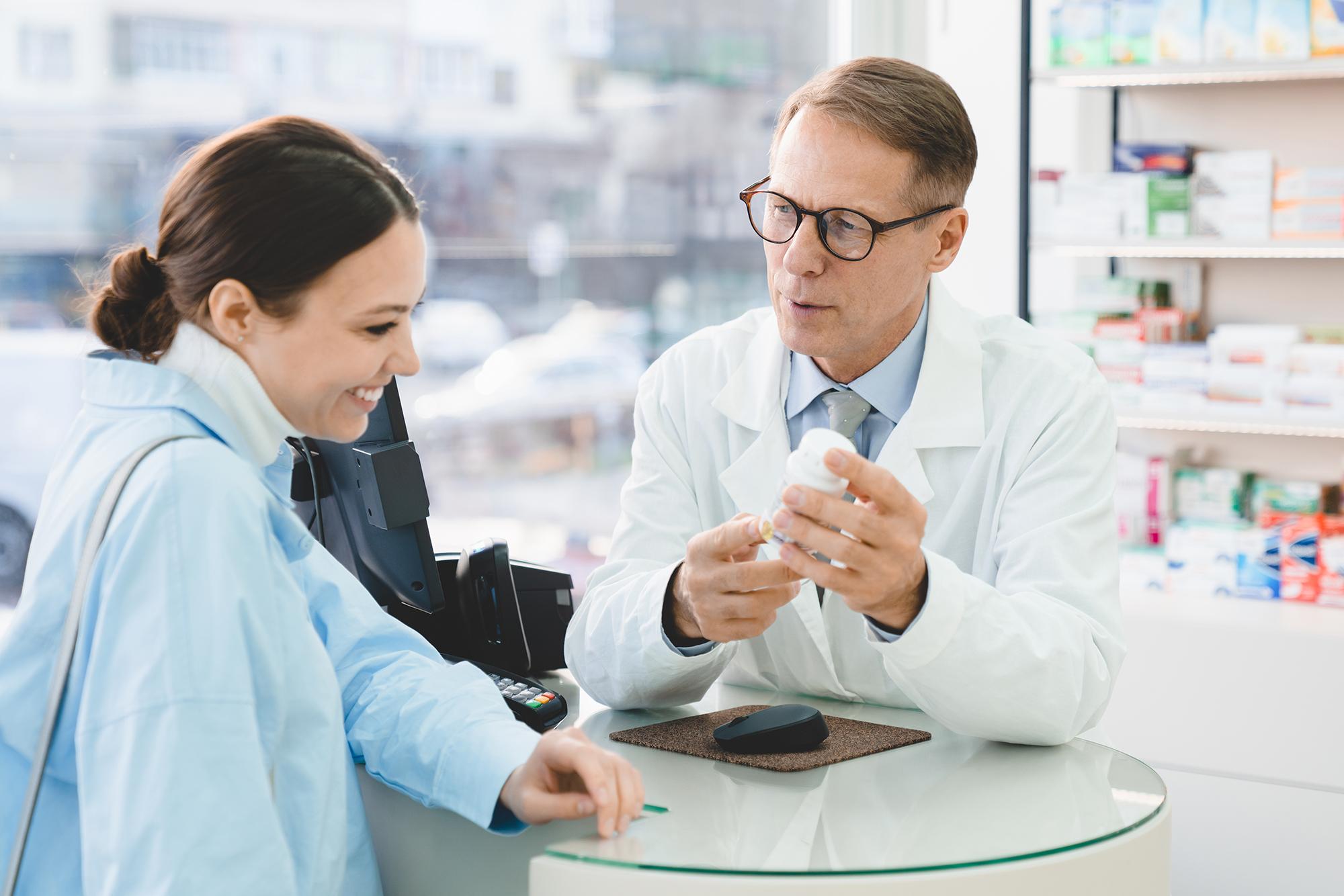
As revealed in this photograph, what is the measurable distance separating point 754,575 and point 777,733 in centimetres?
17

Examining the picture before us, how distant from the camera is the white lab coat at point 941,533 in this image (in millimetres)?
1437

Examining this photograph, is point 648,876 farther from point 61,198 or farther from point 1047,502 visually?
point 61,198

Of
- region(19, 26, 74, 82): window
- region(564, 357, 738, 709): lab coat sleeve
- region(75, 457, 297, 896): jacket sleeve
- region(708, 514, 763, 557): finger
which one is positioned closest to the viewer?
region(75, 457, 297, 896): jacket sleeve

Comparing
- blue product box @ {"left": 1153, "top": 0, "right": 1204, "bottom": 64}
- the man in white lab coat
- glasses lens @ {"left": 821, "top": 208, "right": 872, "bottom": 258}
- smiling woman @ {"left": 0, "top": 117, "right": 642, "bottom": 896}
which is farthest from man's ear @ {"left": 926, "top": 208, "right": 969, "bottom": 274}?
blue product box @ {"left": 1153, "top": 0, "right": 1204, "bottom": 64}

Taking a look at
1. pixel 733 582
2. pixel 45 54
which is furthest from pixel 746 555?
pixel 45 54

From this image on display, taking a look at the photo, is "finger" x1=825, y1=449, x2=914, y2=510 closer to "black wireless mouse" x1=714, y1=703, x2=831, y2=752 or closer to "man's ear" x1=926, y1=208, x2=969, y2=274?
"black wireless mouse" x1=714, y1=703, x2=831, y2=752

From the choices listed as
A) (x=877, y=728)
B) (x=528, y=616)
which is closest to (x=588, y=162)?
(x=528, y=616)

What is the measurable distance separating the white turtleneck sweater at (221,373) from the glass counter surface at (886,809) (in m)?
0.50

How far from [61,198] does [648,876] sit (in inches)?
86.9

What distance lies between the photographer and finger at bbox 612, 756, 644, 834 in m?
1.21

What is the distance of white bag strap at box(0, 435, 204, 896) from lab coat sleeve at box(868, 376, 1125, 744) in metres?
0.80

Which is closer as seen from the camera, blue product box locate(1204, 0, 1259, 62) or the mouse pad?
the mouse pad

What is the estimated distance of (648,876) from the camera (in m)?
1.10

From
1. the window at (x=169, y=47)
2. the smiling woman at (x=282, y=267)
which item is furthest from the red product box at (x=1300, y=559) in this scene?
the window at (x=169, y=47)
